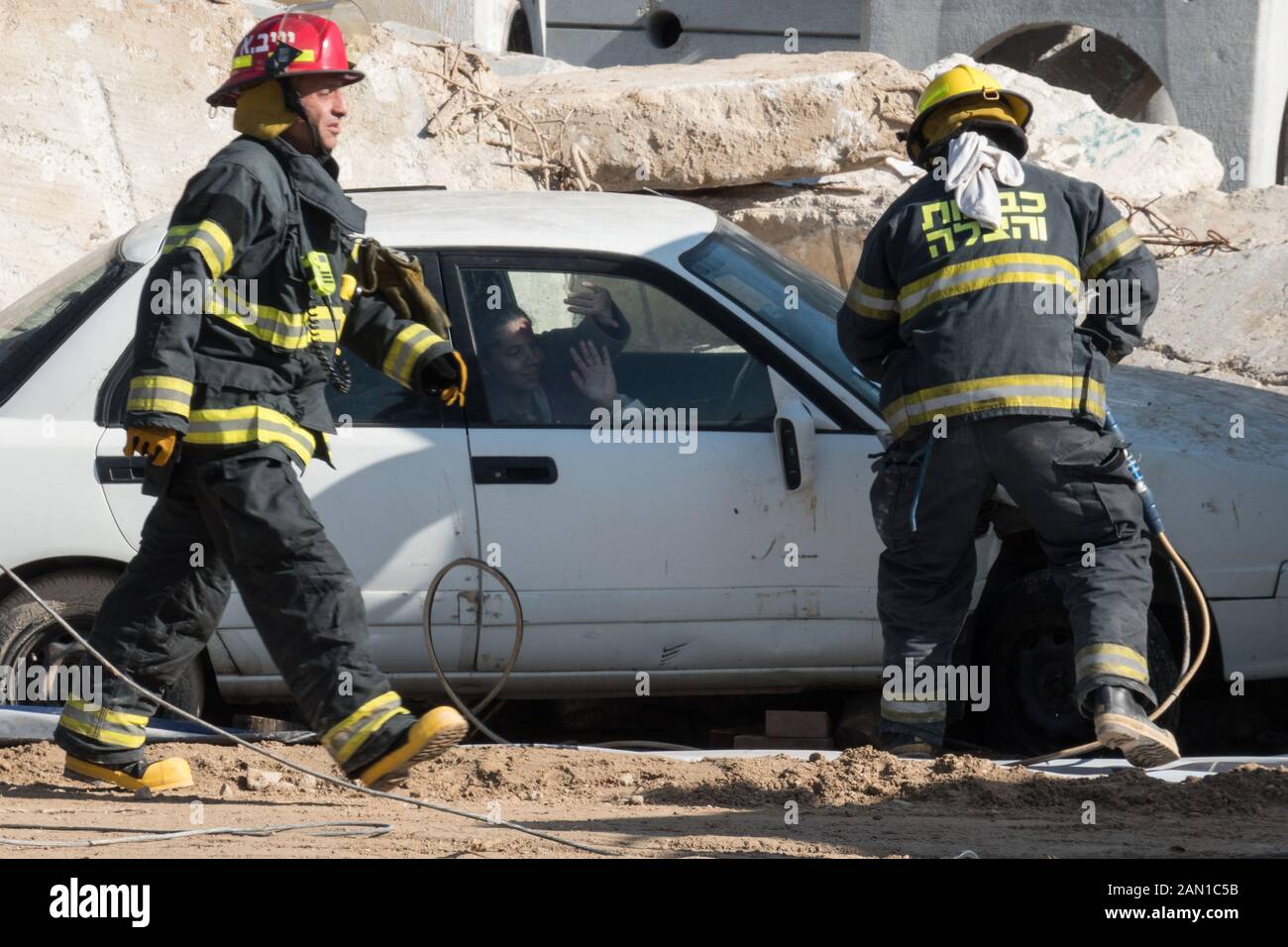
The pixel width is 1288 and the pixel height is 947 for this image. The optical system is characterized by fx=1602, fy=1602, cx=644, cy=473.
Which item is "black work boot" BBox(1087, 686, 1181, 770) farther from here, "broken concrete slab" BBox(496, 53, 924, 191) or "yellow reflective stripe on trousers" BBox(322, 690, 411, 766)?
"broken concrete slab" BBox(496, 53, 924, 191)

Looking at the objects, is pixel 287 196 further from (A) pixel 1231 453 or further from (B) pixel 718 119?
(B) pixel 718 119

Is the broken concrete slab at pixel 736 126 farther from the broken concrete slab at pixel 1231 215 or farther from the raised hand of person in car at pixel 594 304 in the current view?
the raised hand of person in car at pixel 594 304

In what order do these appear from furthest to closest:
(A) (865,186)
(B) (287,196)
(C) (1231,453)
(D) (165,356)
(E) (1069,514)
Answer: (A) (865,186) → (C) (1231,453) → (E) (1069,514) → (B) (287,196) → (D) (165,356)

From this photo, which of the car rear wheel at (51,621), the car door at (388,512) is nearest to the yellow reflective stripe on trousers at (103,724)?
the car rear wheel at (51,621)

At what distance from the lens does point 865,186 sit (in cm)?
845

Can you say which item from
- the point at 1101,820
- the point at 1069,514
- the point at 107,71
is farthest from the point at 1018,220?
the point at 107,71

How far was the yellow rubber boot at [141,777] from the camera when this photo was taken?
4164 mm

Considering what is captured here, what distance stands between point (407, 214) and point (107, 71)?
3.67 metres

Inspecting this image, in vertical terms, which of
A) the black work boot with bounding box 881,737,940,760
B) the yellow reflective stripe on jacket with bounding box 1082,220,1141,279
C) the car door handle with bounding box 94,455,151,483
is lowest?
the black work boot with bounding box 881,737,940,760

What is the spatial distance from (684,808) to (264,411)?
1.43 metres

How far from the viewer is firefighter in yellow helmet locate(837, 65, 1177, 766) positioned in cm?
428

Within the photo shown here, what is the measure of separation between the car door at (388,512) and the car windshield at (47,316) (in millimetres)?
246

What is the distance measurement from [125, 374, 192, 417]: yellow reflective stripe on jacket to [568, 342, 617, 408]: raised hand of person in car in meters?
1.37

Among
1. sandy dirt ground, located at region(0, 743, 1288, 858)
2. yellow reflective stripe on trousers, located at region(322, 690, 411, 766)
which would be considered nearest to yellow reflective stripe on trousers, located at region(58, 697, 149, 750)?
sandy dirt ground, located at region(0, 743, 1288, 858)
